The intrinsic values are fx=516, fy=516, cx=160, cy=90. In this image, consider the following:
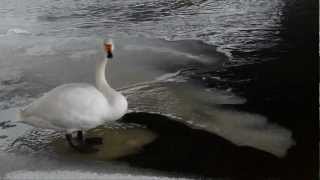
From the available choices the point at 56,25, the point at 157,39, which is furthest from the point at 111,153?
the point at 56,25

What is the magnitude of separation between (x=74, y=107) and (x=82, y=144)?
51cm

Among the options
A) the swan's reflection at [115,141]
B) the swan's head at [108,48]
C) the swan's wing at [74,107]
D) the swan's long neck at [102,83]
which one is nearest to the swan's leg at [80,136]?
the swan's reflection at [115,141]

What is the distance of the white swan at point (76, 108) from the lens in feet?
15.2

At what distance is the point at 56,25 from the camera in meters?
9.34

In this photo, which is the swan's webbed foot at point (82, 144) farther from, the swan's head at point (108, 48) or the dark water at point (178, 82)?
the swan's head at point (108, 48)

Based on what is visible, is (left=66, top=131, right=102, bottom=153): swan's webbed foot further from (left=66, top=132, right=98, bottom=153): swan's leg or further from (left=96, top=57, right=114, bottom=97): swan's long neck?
(left=96, top=57, right=114, bottom=97): swan's long neck

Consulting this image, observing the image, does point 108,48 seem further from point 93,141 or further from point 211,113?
point 211,113

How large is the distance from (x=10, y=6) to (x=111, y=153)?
7134 millimetres

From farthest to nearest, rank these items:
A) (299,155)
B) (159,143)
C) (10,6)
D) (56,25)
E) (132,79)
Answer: (10,6), (56,25), (132,79), (159,143), (299,155)

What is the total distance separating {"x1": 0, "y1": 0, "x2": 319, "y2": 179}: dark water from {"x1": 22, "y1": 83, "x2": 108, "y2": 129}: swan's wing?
14.6 inches

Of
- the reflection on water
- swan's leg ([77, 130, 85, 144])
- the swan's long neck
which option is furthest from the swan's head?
the reflection on water

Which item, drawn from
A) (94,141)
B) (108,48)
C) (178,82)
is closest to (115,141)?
(94,141)

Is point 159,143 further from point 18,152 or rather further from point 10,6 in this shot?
point 10,6

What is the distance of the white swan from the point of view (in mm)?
4625
